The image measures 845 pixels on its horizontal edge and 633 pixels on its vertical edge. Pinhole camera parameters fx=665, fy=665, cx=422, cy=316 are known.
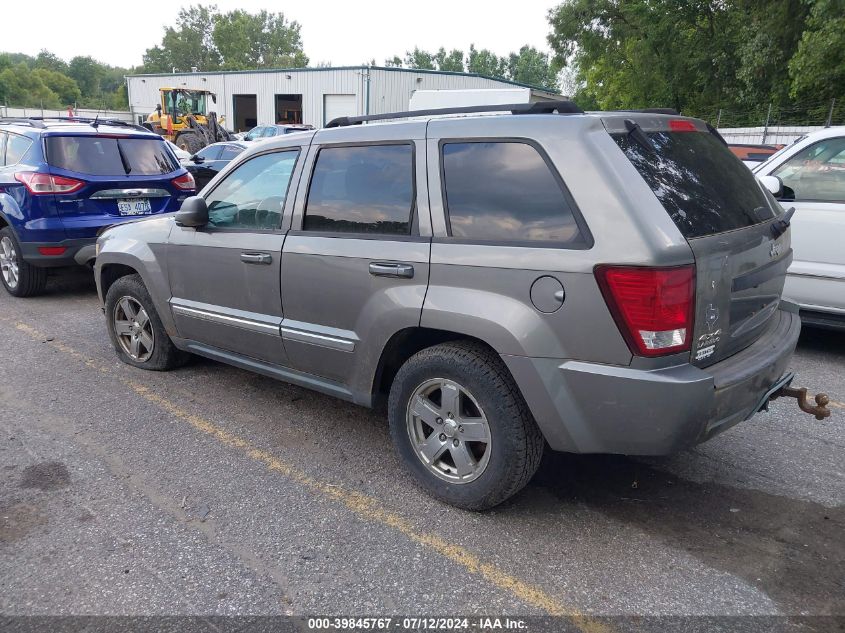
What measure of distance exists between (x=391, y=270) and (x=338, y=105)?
1477 inches

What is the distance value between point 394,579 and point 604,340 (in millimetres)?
1285

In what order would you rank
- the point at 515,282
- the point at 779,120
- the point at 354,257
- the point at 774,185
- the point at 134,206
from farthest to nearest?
the point at 779,120
the point at 134,206
the point at 774,185
the point at 354,257
the point at 515,282

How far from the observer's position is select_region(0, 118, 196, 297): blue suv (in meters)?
6.88

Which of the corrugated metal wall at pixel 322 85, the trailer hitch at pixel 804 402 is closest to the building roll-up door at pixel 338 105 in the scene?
the corrugated metal wall at pixel 322 85

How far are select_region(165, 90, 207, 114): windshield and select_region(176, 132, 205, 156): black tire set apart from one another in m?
5.92

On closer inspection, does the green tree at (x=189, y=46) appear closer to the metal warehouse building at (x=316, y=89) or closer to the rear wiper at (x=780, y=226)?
the metal warehouse building at (x=316, y=89)

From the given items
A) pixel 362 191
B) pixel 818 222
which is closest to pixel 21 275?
pixel 362 191

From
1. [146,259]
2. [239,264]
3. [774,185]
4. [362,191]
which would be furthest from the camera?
[774,185]

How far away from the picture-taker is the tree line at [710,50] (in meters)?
21.7

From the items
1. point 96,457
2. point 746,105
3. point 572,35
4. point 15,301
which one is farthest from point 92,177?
point 572,35

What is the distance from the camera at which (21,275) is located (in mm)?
7246

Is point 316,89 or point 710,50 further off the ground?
point 710,50

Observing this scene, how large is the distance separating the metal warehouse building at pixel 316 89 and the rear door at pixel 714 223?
108 ft

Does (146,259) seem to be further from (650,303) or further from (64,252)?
(650,303)
